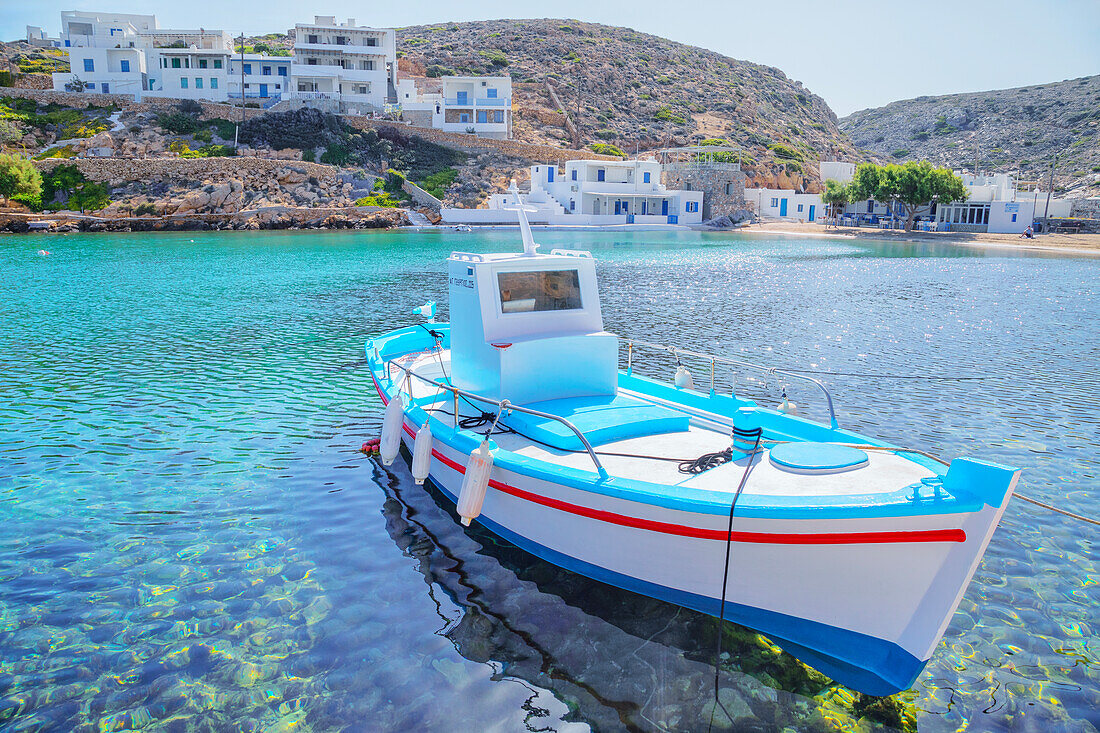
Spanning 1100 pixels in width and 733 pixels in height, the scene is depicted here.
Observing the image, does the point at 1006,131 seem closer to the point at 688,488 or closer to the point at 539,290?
the point at 539,290

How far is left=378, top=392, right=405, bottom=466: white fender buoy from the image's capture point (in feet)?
30.8

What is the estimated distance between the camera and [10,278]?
1102 inches

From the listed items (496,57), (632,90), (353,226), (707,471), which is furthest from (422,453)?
(496,57)

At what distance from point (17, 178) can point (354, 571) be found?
58.3 meters

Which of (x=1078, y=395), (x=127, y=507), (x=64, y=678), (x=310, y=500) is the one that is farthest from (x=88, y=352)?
(x=1078, y=395)

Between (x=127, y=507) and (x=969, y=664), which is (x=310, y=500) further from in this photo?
(x=969, y=664)

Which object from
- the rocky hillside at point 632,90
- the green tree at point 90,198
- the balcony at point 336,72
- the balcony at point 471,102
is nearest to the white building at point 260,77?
the balcony at point 336,72

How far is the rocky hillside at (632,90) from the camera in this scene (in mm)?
89500

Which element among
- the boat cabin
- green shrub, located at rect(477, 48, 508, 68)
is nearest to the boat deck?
the boat cabin

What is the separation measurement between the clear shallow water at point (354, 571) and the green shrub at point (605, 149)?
66200 millimetres

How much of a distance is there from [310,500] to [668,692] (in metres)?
5.40

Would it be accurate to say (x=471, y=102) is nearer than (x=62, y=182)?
No

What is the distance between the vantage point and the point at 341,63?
72562 mm

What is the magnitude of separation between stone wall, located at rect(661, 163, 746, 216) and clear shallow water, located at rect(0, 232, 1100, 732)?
53.6 metres
